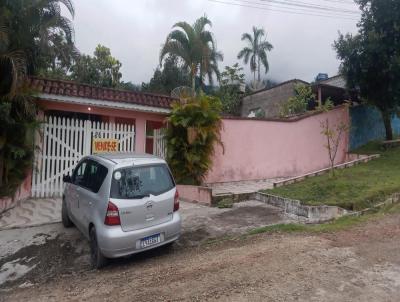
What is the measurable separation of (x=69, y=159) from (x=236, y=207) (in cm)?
506

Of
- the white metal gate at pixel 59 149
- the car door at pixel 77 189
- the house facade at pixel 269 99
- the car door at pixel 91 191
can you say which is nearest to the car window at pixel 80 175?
the car door at pixel 77 189

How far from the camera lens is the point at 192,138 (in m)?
9.69

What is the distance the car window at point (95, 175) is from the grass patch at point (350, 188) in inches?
191

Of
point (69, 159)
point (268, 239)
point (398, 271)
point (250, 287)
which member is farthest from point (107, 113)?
point (398, 271)

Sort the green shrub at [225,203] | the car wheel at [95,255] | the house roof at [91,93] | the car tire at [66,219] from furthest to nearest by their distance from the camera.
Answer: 1. the house roof at [91,93]
2. the green shrub at [225,203]
3. the car tire at [66,219]
4. the car wheel at [95,255]

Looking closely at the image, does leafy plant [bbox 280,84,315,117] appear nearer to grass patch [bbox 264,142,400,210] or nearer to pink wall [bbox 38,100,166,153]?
grass patch [bbox 264,142,400,210]

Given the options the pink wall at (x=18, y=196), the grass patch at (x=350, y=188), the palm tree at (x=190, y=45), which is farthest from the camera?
the palm tree at (x=190, y=45)

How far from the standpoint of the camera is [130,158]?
5590 mm

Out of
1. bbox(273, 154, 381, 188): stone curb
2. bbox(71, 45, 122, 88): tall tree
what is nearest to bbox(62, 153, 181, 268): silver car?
bbox(273, 154, 381, 188): stone curb

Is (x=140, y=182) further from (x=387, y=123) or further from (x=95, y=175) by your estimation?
(x=387, y=123)

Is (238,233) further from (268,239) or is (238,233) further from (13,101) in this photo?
(13,101)

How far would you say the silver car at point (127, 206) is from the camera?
4.95 metres

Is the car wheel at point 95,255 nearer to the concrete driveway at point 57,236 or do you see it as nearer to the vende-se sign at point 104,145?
the concrete driveway at point 57,236

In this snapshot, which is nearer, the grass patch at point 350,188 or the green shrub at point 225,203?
the grass patch at point 350,188
